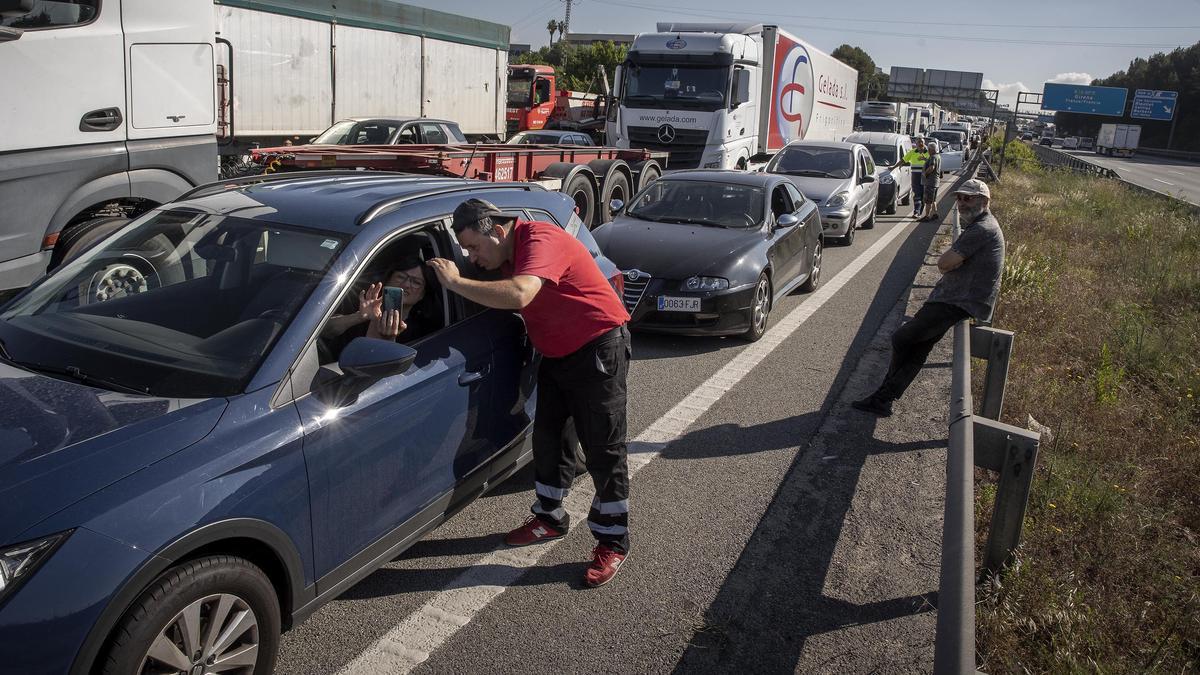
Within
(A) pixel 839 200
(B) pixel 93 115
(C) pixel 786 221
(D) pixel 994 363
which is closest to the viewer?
(D) pixel 994 363

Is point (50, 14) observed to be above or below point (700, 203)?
above

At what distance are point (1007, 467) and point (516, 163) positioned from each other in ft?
29.6

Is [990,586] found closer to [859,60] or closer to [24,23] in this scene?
[24,23]

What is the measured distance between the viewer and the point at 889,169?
20.1 m

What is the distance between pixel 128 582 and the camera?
7.59 feet

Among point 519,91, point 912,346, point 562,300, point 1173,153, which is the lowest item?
point 912,346

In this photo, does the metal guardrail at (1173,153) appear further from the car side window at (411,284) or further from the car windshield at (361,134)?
the car side window at (411,284)

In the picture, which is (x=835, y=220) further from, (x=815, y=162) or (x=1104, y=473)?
(x=1104, y=473)

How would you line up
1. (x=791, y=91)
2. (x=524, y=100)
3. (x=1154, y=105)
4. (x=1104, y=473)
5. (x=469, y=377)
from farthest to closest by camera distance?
1. (x=1154, y=105)
2. (x=524, y=100)
3. (x=791, y=91)
4. (x=1104, y=473)
5. (x=469, y=377)

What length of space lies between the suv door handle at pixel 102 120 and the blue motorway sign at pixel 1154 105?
9827 centimetres

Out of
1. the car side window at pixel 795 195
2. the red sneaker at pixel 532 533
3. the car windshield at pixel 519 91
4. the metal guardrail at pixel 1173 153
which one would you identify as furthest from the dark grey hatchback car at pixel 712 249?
the metal guardrail at pixel 1173 153

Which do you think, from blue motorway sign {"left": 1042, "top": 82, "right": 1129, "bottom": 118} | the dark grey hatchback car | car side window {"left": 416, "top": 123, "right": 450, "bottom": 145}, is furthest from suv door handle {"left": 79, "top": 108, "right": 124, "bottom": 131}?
blue motorway sign {"left": 1042, "top": 82, "right": 1129, "bottom": 118}

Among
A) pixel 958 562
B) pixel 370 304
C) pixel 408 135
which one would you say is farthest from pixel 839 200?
pixel 958 562

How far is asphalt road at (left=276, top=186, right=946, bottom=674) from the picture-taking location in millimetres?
3385
